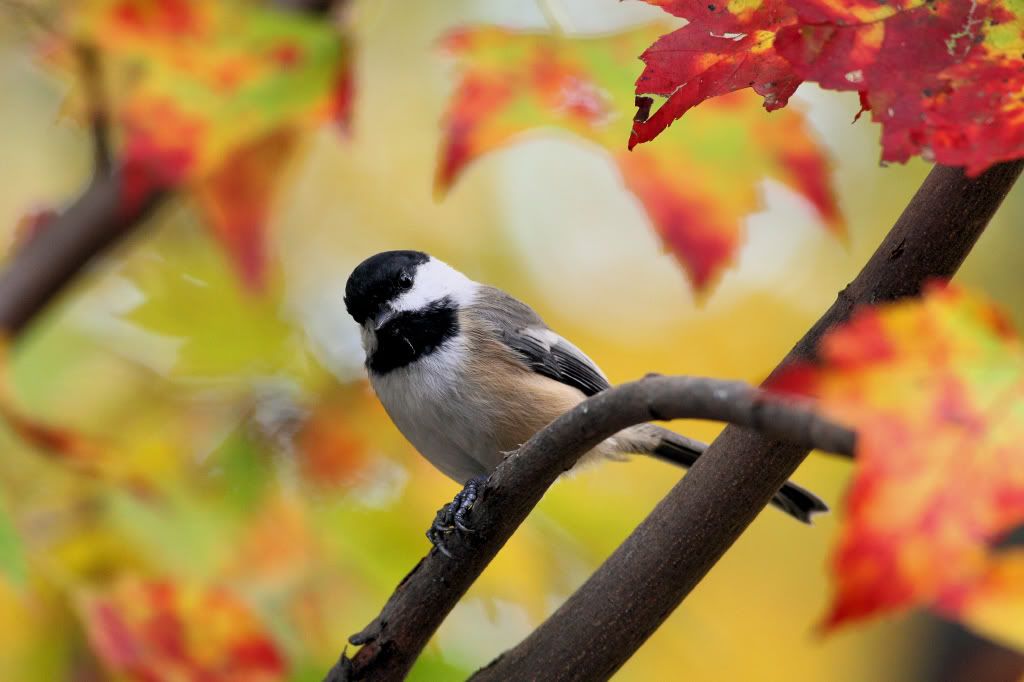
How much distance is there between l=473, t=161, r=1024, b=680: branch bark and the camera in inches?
40.2

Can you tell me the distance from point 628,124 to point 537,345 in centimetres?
56

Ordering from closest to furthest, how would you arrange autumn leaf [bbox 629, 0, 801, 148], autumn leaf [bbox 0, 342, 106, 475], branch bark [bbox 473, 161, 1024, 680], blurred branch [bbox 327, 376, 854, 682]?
blurred branch [bbox 327, 376, 854, 682] < autumn leaf [bbox 629, 0, 801, 148] < branch bark [bbox 473, 161, 1024, 680] < autumn leaf [bbox 0, 342, 106, 475]

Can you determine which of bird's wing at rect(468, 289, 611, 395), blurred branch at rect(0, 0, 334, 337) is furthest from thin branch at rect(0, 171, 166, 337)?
Answer: bird's wing at rect(468, 289, 611, 395)

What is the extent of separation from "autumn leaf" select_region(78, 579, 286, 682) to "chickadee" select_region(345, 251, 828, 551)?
0.42 m

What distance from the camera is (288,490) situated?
1.93 m

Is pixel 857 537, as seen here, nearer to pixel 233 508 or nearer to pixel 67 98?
pixel 233 508

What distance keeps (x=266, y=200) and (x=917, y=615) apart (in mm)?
2376

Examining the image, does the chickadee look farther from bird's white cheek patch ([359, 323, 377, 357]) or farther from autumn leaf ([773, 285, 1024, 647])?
autumn leaf ([773, 285, 1024, 647])

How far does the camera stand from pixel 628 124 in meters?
1.42

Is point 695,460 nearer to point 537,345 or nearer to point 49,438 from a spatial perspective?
point 537,345

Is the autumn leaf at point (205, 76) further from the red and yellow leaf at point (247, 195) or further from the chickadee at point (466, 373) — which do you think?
the chickadee at point (466, 373)

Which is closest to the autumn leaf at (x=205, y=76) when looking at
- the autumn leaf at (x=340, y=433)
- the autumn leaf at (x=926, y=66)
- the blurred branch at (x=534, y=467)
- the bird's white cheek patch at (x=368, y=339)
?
the bird's white cheek patch at (x=368, y=339)

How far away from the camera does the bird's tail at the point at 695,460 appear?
176 cm

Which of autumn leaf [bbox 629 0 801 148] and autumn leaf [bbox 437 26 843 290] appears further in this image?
autumn leaf [bbox 437 26 843 290]
